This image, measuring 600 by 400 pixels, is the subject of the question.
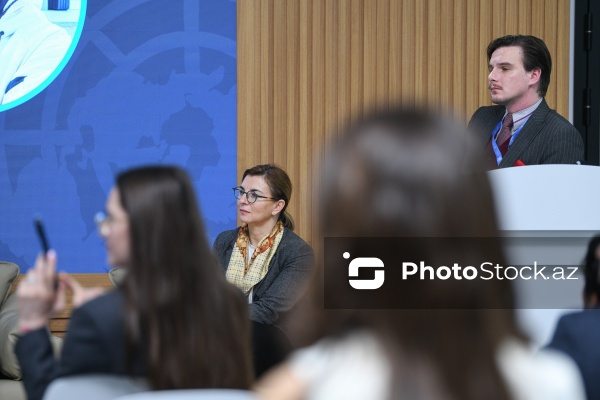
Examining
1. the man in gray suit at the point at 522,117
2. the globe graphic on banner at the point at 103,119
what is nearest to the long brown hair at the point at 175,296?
the man in gray suit at the point at 522,117

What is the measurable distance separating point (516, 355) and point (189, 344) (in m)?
1.02

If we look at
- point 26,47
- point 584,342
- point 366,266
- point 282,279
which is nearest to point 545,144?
point 282,279

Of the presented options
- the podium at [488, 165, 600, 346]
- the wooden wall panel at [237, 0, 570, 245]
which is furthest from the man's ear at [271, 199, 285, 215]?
the podium at [488, 165, 600, 346]

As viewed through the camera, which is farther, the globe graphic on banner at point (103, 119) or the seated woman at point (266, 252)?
the globe graphic on banner at point (103, 119)

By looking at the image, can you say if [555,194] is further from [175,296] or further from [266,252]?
[266,252]

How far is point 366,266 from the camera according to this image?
3.21 feet

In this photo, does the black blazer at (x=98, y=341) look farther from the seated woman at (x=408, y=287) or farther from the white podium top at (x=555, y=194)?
the white podium top at (x=555, y=194)

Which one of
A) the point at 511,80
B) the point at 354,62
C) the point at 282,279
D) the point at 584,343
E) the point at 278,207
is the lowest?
the point at 282,279

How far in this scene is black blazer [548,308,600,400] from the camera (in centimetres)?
155

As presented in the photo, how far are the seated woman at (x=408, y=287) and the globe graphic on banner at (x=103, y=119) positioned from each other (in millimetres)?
4012

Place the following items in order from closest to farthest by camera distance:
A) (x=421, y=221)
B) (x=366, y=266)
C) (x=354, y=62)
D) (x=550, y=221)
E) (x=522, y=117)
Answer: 1. (x=421, y=221)
2. (x=366, y=266)
3. (x=550, y=221)
4. (x=522, y=117)
5. (x=354, y=62)

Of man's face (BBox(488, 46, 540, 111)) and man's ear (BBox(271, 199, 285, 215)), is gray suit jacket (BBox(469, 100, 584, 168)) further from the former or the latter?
man's ear (BBox(271, 199, 285, 215))

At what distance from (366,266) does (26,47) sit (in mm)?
4304

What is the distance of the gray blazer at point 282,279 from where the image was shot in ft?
13.0
